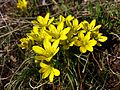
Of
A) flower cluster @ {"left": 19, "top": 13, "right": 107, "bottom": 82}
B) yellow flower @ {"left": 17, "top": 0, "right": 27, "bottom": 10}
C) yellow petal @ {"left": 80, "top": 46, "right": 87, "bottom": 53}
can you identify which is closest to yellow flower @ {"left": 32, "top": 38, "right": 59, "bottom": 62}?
flower cluster @ {"left": 19, "top": 13, "right": 107, "bottom": 82}

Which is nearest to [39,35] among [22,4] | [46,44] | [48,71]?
[46,44]

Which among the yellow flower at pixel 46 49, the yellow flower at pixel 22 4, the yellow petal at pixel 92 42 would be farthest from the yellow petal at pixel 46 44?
the yellow flower at pixel 22 4

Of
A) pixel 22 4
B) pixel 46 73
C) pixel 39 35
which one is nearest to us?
pixel 46 73

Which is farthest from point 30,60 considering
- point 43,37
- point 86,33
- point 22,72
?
point 86,33

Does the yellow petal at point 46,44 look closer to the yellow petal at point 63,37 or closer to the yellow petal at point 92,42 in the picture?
the yellow petal at point 63,37

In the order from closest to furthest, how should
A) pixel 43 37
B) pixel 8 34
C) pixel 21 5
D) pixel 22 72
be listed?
pixel 43 37 → pixel 22 72 → pixel 8 34 → pixel 21 5

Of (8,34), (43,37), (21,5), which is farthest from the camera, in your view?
(21,5)

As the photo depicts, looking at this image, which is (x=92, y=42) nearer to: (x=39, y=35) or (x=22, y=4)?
(x=39, y=35)

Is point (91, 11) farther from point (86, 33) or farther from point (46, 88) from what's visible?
point (46, 88)

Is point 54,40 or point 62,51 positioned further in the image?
point 62,51

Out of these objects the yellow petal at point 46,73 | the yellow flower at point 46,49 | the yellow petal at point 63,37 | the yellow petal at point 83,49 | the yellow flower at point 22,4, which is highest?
the yellow flower at point 22,4

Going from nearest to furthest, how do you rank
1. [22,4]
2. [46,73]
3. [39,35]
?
1. [46,73]
2. [39,35]
3. [22,4]
